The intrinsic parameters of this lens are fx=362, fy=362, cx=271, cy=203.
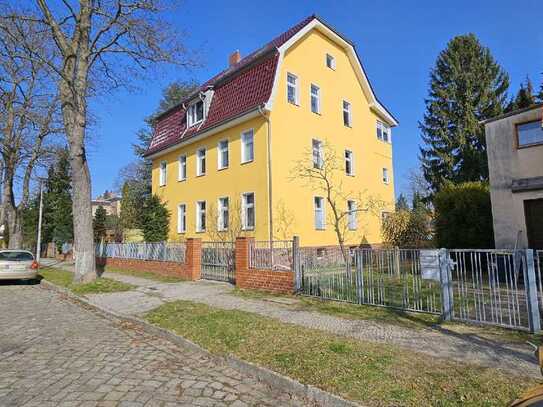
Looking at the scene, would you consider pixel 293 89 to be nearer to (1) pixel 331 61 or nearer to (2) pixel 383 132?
(1) pixel 331 61

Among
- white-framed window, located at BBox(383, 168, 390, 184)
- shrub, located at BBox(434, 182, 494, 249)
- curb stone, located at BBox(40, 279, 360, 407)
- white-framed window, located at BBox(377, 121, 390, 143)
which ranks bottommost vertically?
curb stone, located at BBox(40, 279, 360, 407)

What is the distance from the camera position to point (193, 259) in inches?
584

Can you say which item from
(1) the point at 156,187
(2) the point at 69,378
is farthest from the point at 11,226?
(2) the point at 69,378

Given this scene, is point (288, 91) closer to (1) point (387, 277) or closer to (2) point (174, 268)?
(2) point (174, 268)

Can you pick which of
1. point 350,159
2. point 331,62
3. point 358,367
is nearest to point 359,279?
point 358,367

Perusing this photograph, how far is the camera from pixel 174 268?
16.0 meters

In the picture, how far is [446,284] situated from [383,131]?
21.8m

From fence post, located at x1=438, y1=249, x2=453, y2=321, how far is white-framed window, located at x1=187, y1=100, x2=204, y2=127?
17.9m

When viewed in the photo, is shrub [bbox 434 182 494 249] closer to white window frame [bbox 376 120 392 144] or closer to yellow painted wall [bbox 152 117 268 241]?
yellow painted wall [bbox 152 117 268 241]

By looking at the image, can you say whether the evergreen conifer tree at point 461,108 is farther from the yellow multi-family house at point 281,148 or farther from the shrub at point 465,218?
the shrub at point 465,218

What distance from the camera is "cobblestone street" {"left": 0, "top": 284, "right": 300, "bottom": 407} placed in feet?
13.5

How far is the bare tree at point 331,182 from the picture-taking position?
19.0m

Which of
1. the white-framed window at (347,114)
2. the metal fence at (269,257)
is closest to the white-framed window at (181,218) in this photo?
the white-framed window at (347,114)

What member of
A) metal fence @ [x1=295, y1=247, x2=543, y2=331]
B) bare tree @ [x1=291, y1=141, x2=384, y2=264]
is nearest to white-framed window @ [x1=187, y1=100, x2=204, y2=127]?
bare tree @ [x1=291, y1=141, x2=384, y2=264]
